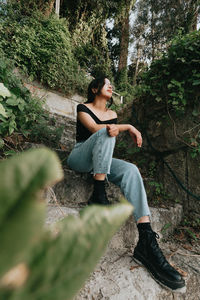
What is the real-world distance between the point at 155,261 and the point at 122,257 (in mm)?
237

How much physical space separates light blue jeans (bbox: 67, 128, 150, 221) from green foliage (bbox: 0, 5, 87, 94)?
3842mm

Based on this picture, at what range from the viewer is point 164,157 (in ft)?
7.20

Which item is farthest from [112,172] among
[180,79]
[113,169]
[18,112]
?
[180,79]

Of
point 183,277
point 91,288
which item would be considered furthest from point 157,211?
point 91,288

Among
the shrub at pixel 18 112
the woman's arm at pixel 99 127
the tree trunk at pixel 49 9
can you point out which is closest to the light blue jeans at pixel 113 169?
the woman's arm at pixel 99 127

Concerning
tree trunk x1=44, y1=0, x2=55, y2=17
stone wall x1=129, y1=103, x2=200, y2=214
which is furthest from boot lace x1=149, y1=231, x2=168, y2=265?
tree trunk x1=44, y1=0, x2=55, y2=17

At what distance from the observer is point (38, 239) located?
0.41 feet

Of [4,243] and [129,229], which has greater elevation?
[4,243]

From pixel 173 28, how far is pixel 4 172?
40.7 ft

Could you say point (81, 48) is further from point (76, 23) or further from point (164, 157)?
point (164, 157)

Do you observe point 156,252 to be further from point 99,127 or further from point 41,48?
point 41,48

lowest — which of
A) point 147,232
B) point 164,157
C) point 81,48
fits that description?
point 147,232

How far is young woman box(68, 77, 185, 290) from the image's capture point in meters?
1.17

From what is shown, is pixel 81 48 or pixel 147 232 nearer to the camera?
pixel 147 232
